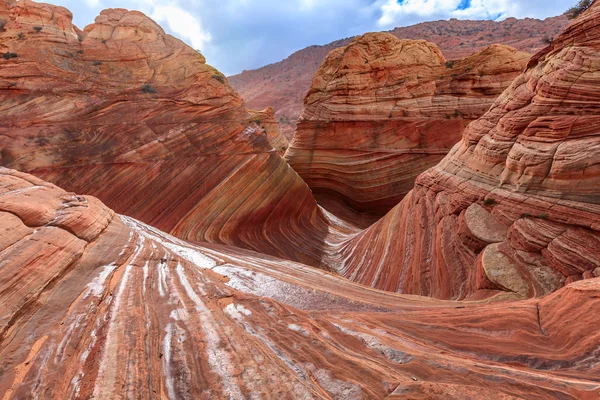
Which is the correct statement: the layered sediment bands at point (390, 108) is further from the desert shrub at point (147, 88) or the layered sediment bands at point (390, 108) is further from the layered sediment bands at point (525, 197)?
the desert shrub at point (147, 88)

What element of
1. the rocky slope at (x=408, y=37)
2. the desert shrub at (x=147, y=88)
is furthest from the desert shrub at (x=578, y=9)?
the rocky slope at (x=408, y=37)

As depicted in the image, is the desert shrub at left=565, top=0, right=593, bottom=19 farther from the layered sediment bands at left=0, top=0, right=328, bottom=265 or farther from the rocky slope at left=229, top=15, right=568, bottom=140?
the rocky slope at left=229, top=15, right=568, bottom=140

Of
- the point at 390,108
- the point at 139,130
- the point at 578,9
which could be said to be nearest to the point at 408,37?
the point at 390,108

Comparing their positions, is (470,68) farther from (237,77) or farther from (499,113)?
(237,77)

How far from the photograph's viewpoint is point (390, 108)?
51.3 feet

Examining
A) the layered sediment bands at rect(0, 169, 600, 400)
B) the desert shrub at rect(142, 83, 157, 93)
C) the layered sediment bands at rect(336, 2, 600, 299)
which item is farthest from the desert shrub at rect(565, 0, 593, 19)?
the desert shrub at rect(142, 83, 157, 93)

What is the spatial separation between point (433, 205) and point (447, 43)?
55.3m

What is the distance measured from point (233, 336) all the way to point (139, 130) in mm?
9439

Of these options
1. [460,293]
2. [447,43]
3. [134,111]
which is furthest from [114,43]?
[447,43]

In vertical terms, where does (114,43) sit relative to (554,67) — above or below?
above

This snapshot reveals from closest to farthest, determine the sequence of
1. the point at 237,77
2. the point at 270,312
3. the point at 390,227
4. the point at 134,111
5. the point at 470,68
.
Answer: the point at 270,312 < the point at 390,227 < the point at 134,111 < the point at 470,68 < the point at 237,77

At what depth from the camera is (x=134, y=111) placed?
1037 cm

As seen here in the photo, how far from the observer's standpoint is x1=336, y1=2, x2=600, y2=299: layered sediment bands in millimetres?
5320

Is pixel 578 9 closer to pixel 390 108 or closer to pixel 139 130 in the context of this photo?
pixel 390 108
